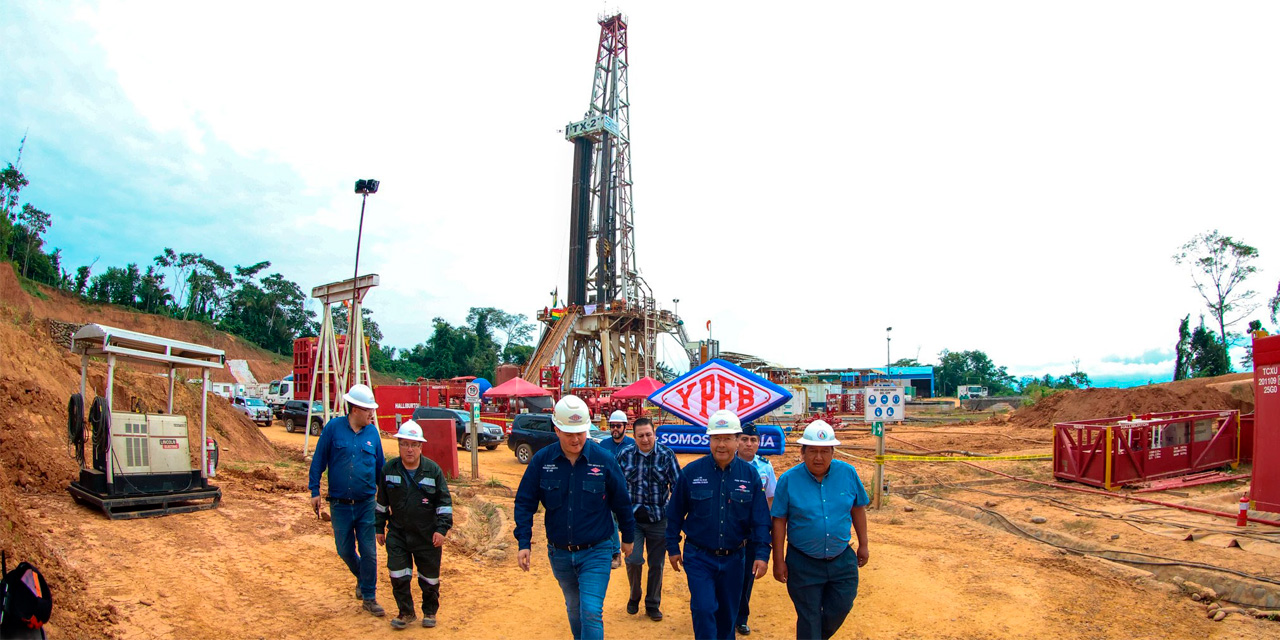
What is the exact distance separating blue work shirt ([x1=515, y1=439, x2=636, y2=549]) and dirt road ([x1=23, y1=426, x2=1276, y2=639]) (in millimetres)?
1824

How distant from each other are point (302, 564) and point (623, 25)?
4749 centimetres

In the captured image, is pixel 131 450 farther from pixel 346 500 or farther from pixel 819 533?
pixel 819 533

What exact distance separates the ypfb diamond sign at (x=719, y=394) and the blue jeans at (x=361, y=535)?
10.6 feet

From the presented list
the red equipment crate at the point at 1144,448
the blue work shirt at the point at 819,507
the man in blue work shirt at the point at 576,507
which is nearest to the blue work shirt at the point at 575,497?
the man in blue work shirt at the point at 576,507

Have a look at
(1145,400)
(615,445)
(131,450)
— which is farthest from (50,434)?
(1145,400)

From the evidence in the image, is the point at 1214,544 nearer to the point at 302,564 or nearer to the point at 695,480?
the point at 695,480

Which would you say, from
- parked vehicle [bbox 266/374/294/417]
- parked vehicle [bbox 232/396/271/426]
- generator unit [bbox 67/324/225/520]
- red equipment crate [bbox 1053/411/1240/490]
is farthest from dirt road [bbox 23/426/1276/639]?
parked vehicle [bbox 266/374/294/417]

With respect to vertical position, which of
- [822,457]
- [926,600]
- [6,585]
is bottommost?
[926,600]

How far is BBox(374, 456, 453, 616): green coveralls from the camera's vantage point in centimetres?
566


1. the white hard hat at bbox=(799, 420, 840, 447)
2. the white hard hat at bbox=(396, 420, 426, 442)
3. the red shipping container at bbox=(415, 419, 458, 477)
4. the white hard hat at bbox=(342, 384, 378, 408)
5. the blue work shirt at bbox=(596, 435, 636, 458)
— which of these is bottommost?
the red shipping container at bbox=(415, 419, 458, 477)

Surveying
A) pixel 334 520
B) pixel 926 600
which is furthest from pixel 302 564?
pixel 926 600

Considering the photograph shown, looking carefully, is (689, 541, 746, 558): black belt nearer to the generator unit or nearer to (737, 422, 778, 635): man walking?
(737, 422, 778, 635): man walking

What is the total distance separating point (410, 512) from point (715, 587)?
8.70ft

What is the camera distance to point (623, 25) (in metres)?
48.3
